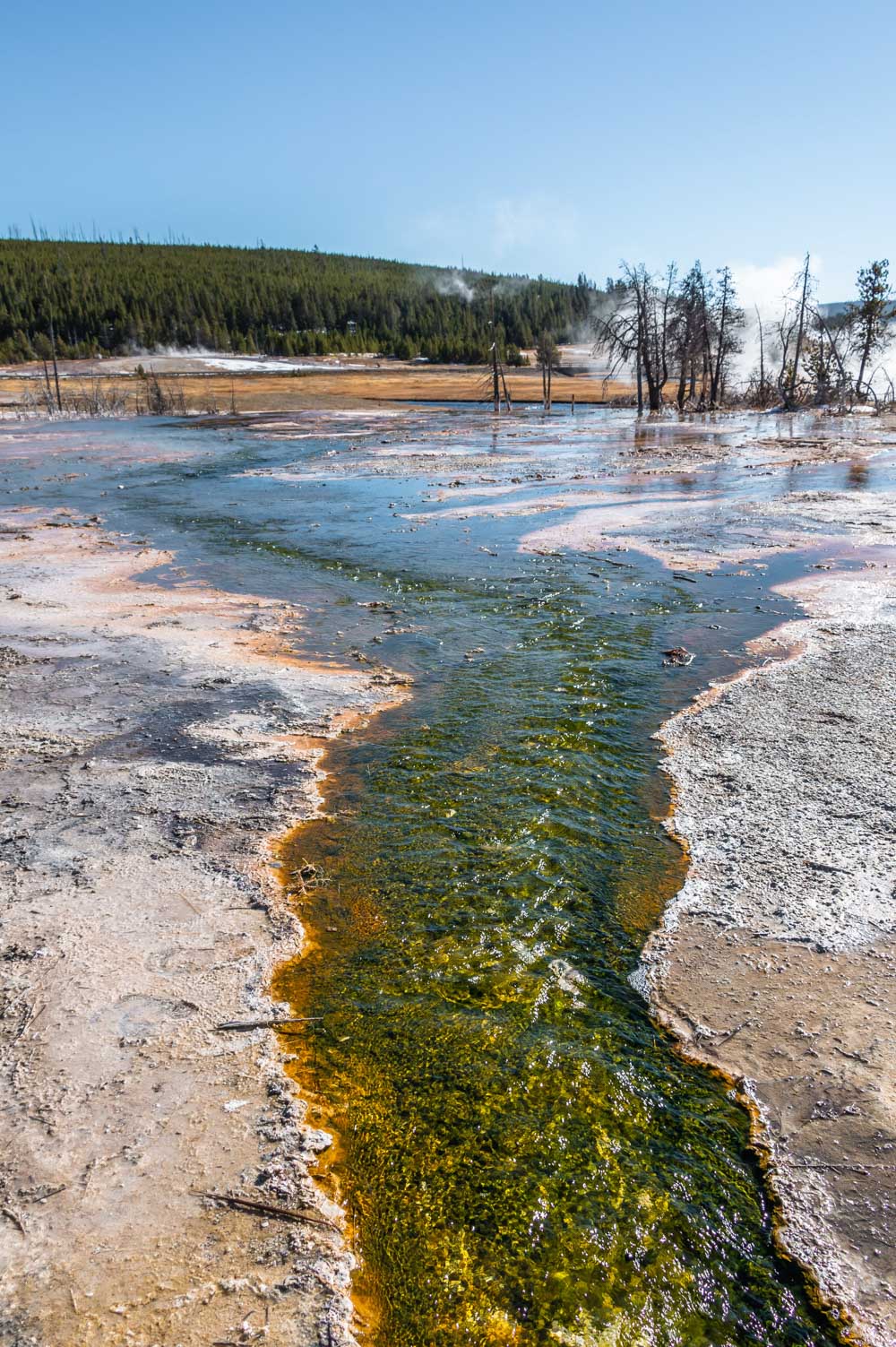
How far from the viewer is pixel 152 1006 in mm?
3953

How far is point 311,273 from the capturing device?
403ft

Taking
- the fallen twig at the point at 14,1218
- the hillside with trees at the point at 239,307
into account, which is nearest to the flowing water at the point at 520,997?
the fallen twig at the point at 14,1218

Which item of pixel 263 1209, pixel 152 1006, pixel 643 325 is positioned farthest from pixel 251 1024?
pixel 643 325

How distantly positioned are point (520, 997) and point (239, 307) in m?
107

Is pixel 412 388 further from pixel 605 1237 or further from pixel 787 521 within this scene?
pixel 605 1237

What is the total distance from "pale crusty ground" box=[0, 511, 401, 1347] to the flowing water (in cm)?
23

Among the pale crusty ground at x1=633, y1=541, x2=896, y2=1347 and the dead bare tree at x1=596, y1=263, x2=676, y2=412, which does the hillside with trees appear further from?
the pale crusty ground at x1=633, y1=541, x2=896, y2=1347

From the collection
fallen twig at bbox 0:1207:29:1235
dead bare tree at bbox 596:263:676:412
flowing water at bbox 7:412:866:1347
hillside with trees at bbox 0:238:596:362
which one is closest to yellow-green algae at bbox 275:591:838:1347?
flowing water at bbox 7:412:866:1347

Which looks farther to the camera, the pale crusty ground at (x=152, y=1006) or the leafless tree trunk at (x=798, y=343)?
the leafless tree trunk at (x=798, y=343)

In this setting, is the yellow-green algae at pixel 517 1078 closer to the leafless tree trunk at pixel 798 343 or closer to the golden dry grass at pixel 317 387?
the leafless tree trunk at pixel 798 343

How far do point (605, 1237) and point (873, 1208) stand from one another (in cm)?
97

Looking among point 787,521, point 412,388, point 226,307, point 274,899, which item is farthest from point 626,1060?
point 226,307

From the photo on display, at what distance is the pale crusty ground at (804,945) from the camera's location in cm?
309

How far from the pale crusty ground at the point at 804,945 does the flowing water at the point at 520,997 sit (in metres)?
0.16
